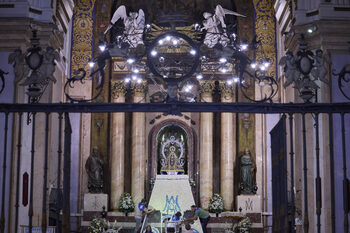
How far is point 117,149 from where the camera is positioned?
19.7m

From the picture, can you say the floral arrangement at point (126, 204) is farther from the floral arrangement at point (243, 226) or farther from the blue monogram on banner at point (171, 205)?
the floral arrangement at point (243, 226)

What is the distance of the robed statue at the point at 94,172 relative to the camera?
19.1m

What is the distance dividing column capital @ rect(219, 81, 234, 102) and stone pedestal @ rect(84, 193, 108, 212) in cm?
593

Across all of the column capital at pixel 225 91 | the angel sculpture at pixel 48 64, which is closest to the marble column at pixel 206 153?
the column capital at pixel 225 91

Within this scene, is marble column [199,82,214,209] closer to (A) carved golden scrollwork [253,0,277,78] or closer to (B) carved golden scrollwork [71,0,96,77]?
(A) carved golden scrollwork [253,0,277,78]

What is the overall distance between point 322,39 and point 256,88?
733cm

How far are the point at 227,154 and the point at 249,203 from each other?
2029 millimetres

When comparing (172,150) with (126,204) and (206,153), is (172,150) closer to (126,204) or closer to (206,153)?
(206,153)

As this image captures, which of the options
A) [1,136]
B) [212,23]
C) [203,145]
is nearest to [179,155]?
[203,145]

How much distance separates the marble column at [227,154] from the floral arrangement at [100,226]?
4388 millimetres

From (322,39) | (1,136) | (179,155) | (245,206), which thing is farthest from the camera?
(179,155)

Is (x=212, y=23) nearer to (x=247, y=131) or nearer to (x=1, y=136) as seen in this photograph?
(x=247, y=131)

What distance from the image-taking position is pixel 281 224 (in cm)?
726

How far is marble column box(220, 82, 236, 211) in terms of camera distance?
19.5m
